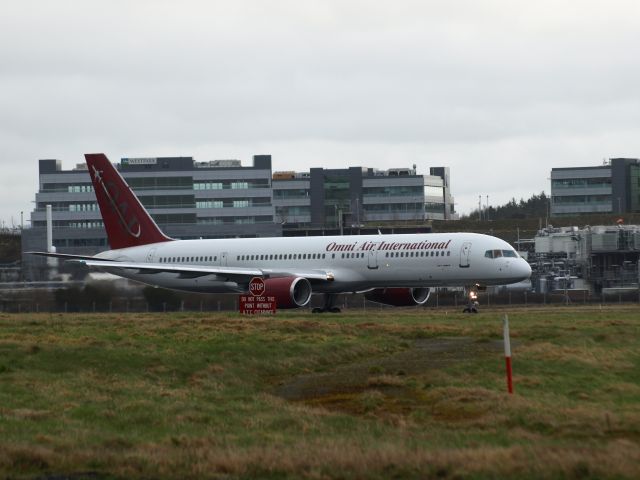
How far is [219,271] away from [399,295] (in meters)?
9.44

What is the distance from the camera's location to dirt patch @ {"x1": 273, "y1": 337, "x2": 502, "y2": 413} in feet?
75.3

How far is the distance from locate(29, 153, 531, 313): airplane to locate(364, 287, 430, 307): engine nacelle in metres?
0.05

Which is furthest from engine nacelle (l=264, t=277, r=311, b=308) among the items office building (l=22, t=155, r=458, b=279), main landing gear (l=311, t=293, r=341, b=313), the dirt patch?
office building (l=22, t=155, r=458, b=279)

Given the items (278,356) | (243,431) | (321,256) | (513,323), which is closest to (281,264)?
(321,256)

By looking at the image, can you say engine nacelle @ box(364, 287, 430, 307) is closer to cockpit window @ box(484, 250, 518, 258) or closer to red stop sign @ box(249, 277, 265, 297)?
cockpit window @ box(484, 250, 518, 258)

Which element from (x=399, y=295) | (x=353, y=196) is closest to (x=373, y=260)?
(x=399, y=295)

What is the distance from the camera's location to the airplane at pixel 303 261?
188 feet

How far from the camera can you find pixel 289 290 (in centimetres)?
5703

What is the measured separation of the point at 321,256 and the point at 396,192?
122 metres

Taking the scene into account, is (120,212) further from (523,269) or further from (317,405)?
(317,405)

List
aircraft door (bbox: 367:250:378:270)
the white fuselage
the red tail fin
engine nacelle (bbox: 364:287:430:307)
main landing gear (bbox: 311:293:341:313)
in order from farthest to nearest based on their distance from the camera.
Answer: the red tail fin < engine nacelle (bbox: 364:287:430:307) < main landing gear (bbox: 311:293:341:313) < aircraft door (bbox: 367:250:378:270) < the white fuselage

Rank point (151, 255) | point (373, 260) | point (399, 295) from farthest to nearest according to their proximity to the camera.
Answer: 1. point (151, 255)
2. point (399, 295)
3. point (373, 260)

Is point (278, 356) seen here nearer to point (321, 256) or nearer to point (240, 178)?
point (321, 256)

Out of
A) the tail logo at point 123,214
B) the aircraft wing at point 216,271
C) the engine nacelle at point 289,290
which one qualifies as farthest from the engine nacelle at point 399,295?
the tail logo at point 123,214
